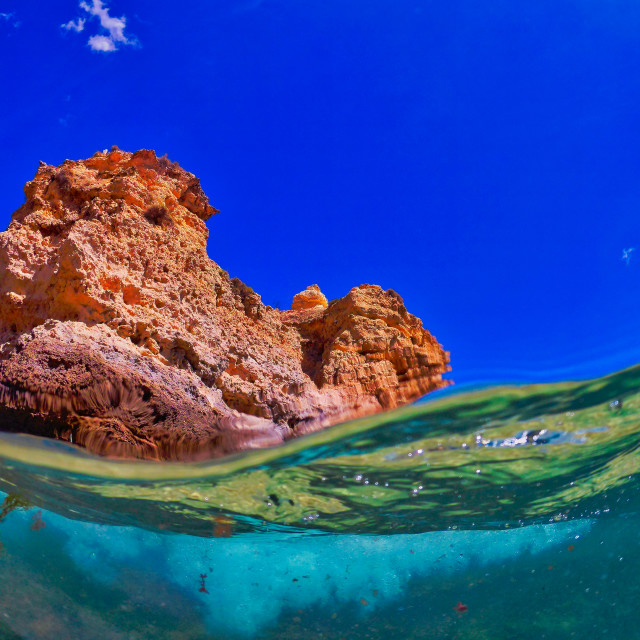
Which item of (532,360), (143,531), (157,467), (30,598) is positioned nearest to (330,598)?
(143,531)

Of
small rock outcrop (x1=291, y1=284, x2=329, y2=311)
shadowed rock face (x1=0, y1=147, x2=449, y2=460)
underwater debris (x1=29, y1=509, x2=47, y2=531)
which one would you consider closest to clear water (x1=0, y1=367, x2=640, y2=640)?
underwater debris (x1=29, y1=509, x2=47, y2=531)

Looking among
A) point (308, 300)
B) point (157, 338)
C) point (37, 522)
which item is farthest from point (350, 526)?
point (37, 522)

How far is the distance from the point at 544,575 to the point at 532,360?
1706cm

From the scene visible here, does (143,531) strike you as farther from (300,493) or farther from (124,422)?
(124,422)

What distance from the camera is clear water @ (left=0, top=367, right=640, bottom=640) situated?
7844 mm

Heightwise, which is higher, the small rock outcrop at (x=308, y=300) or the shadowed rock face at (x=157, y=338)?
the small rock outcrop at (x=308, y=300)

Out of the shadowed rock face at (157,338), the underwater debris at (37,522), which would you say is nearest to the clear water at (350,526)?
the underwater debris at (37,522)

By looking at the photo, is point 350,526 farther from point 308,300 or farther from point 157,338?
point 157,338

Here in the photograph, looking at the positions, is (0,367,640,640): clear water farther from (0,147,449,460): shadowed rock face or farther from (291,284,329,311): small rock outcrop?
(291,284,329,311): small rock outcrop

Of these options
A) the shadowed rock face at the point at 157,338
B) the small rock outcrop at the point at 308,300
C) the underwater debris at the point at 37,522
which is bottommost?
the underwater debris at the point at 37,522

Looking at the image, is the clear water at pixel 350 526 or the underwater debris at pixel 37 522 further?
the underwater debris at pixel 37 522

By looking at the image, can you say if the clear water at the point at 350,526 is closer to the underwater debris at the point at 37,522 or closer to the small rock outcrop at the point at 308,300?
the underwater debris at the point at 37,522

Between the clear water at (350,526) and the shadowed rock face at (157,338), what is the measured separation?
2.43ft

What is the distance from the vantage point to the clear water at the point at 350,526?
7.84 meters
